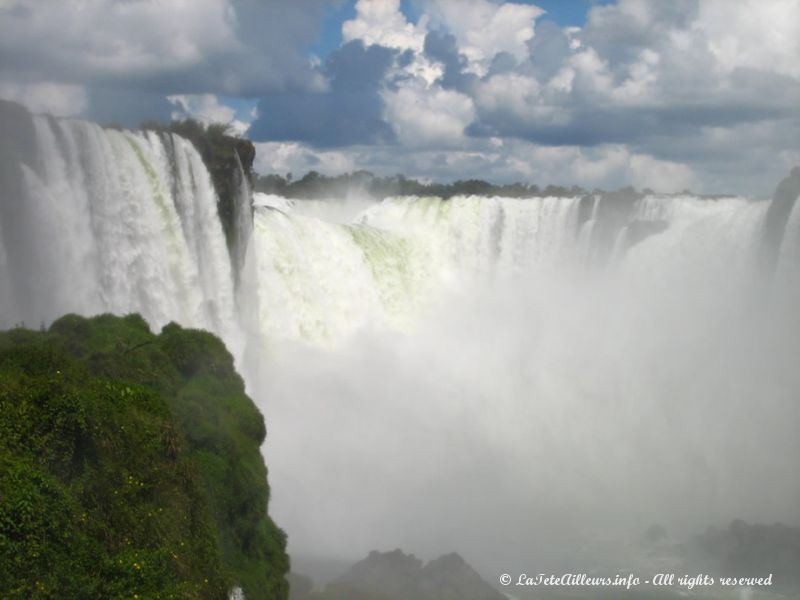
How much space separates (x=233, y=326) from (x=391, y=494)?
19.7 feet

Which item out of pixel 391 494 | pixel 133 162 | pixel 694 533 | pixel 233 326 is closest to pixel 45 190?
pixel 133 162

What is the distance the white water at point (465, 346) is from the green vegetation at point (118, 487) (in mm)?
5575

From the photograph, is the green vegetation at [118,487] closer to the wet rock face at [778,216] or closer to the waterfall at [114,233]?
the waterfall at [114,233]

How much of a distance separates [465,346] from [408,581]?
16.1 metres

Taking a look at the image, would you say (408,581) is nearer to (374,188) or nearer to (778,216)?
(778,216)

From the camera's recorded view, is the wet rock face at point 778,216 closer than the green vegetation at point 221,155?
No

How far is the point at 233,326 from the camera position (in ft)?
75.6

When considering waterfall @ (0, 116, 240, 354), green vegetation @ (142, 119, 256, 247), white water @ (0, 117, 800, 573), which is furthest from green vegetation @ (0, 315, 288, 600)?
green vegetation @ (142, 119, 256, 247)

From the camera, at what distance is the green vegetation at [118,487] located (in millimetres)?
6727

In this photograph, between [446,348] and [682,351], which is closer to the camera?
[682,351]

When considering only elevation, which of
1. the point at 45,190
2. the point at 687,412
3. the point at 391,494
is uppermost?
the point at 45,190

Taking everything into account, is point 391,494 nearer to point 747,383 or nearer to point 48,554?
point 747,383

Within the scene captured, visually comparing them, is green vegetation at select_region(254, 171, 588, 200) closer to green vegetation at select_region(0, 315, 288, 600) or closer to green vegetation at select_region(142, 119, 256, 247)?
green vegetation at select_region(142, 119, 256, 247)

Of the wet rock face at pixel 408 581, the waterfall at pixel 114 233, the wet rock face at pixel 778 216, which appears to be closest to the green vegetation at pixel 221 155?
the waterfall at pixel 114 233
